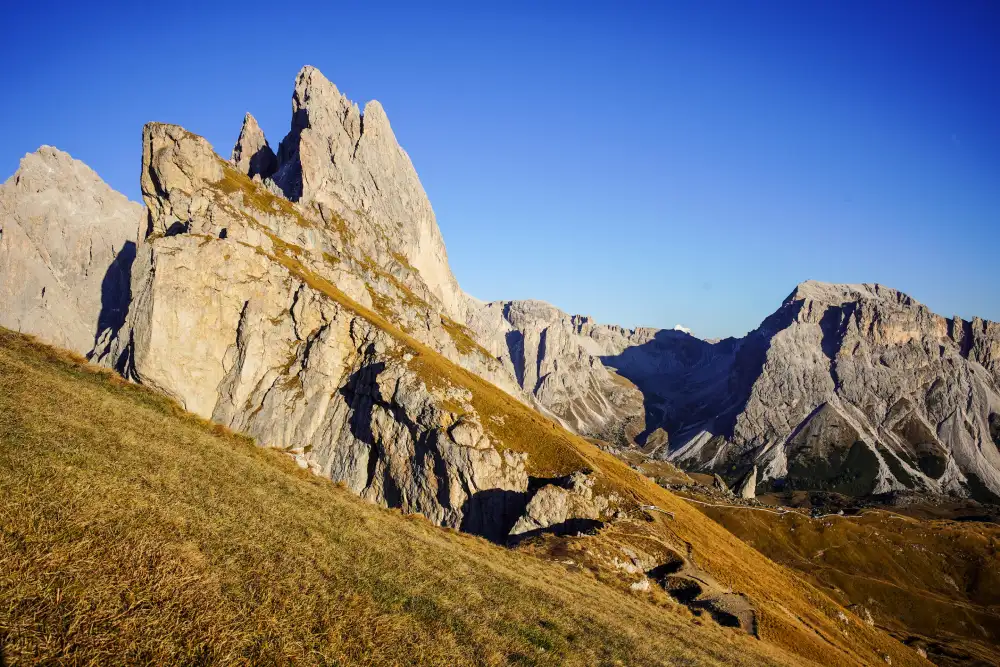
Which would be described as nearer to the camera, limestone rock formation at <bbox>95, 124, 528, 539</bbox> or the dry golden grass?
the dry golden grass

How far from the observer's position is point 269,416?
355 ft

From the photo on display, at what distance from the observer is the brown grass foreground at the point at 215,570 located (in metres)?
7.95

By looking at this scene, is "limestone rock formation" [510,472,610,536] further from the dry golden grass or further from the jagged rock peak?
the jagged rock peak

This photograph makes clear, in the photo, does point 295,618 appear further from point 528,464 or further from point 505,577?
point 528,464

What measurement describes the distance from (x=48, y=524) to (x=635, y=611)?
24.7 m

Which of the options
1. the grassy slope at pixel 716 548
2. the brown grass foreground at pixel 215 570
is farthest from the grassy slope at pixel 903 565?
the brown grass foreground at pixel 215 570

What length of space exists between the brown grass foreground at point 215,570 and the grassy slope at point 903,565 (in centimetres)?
12201

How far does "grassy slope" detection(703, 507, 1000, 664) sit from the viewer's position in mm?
122500

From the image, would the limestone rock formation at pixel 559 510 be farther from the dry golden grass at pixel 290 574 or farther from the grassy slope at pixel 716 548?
the dry golden grass at pixel 290 574

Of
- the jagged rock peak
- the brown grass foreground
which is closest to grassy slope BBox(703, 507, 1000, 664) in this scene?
the brown grass foreground

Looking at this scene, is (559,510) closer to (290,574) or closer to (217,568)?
(290,574)

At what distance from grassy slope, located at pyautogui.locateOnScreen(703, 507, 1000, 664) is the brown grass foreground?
12201 cm

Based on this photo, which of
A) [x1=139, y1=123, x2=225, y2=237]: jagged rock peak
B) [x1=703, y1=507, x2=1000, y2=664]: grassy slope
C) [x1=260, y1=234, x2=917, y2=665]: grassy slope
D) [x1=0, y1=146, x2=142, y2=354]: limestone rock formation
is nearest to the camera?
[x1=260, y1=234, x2=917, y2=665]: grassy slope

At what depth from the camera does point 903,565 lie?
151 m
